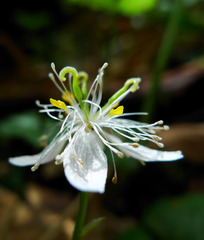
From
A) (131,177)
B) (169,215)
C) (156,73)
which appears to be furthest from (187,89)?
(169,215)

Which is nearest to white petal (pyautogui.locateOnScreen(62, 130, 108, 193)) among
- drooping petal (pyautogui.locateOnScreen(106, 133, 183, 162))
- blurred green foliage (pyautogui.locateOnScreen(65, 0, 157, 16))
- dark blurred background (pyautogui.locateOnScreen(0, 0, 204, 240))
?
drooping petal (pyautogui.locateOnScreen(106, 133, 183, 162))

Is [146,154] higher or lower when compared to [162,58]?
higher

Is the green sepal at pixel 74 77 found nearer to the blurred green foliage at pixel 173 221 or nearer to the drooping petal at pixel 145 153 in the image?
the drooping petal at pixel 145 153

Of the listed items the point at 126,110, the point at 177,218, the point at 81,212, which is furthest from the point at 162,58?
the point at 81,212

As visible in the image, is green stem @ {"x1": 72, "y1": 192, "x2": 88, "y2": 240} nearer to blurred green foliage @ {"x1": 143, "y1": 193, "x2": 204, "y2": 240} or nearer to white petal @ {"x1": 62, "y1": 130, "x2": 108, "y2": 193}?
white petal @ {"x1": 62, "y1": 130, "x2": 108, "y2": 193}

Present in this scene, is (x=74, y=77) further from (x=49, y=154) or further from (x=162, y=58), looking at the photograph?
(x=162, y=58)

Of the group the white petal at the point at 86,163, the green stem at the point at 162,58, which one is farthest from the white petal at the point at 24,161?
the green stem at the point at 162,58
